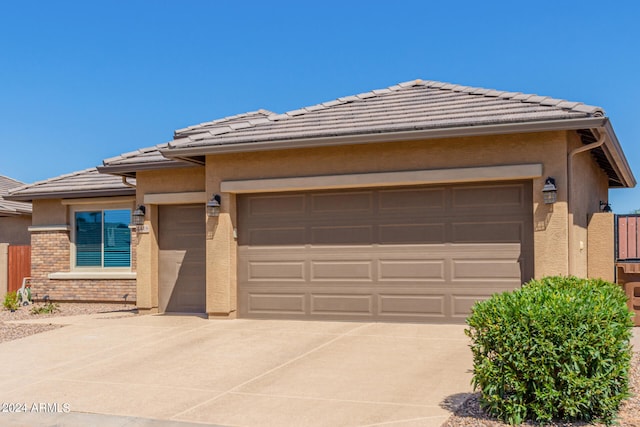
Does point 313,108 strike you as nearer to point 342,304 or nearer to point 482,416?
point 342,304

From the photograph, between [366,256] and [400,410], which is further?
[366,256]

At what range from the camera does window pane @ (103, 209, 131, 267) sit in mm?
18109

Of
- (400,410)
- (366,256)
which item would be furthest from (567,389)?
(366,256)

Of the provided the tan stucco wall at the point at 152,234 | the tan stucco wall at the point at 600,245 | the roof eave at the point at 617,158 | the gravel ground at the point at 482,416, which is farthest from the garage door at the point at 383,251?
the gravel ground at the point at 482,416

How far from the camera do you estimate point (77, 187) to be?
18.6m

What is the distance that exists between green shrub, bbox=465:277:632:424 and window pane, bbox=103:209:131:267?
1364 centimetres

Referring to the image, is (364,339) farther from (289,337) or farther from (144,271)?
(144,271)

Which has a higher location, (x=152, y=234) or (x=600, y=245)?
(x=152, y=234)

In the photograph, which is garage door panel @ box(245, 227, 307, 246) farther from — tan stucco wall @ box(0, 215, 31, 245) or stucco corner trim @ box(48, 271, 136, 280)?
tan stucco wall @ box(0, 215, 31, 245)

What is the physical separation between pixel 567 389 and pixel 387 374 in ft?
9.10

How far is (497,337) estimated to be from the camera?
→ 6.02 m

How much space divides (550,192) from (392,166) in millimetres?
2750

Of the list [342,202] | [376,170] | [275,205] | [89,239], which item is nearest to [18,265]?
[89,239]

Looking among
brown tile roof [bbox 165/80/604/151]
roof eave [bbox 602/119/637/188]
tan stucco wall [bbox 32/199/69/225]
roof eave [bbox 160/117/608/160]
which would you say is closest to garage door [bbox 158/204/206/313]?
roof eave [bbox 160/117/608/160]
